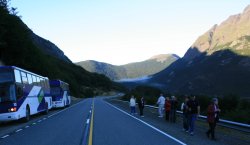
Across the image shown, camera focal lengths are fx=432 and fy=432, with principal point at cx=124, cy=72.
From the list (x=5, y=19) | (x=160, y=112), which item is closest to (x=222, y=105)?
(x=160, y=112)

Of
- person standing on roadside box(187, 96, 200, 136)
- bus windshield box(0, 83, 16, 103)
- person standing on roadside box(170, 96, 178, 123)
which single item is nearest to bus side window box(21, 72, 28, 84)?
bus windshield box(0, 83, 16, 103)

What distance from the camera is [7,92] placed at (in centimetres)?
2559

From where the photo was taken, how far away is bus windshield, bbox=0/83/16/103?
83.6ft

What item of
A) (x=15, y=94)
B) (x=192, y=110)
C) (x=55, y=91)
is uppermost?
(x=55, y=91)

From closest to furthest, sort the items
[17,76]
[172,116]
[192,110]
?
1. [192,110]
2. [17,76]
3. [172,116]

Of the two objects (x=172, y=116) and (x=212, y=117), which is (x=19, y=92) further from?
(x=212, y=117)

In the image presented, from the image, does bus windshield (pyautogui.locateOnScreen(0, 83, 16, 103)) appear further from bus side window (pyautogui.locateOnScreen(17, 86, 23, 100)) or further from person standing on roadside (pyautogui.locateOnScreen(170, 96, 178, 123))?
person standing on roadside (pyautogui.locateOnScreen(170, 96, 178, 123))

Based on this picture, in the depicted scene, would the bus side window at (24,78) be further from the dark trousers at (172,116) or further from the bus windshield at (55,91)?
the bus windshield at (55,91)

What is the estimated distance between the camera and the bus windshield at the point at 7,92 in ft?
83.6

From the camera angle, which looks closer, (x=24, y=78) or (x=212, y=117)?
(x=212, y=117)

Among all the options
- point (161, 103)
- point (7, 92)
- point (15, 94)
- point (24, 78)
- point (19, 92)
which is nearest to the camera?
point (7, 92)

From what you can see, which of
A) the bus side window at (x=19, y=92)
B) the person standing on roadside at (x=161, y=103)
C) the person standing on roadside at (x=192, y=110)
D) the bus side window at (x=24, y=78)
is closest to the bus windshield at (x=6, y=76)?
the bus side window at (x=19, y=92)

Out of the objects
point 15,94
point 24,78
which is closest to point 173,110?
point 15,94

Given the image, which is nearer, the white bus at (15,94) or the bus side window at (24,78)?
the white bus at (15,94)
